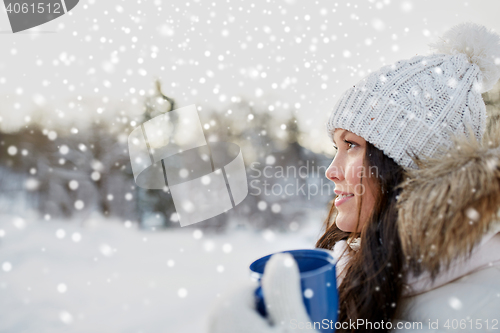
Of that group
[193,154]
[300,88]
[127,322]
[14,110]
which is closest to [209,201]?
[193,154]

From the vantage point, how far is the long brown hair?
666 millimetres

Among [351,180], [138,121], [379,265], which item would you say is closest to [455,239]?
[379,265]

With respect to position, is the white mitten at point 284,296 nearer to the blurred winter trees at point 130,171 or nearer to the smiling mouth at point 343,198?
the smiling mouth at point 343,198

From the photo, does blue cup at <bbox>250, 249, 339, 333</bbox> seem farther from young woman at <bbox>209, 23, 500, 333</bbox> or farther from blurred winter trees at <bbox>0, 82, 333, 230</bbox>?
blurred winter trees at <bbox>0, 82, 333, 230</bbox>

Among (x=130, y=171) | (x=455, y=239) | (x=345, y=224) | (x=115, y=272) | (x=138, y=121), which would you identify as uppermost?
(x=138, y=121)

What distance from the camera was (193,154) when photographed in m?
2.02

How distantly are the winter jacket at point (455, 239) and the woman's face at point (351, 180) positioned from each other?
13 cm

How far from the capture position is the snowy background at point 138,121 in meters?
1.73

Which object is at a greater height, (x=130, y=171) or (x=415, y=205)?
(x=415, y=205)

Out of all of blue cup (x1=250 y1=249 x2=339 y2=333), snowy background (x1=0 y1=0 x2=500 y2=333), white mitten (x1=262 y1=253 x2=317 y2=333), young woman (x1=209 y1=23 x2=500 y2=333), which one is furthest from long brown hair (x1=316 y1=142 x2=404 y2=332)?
snowy background (x1=0 y1=0 x2=500 y2=333)

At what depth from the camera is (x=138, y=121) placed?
77.9 inches

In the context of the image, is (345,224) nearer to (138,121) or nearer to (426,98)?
(426,98)

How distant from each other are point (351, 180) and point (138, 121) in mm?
1654

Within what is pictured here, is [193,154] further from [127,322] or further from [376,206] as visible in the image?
[376,206]
